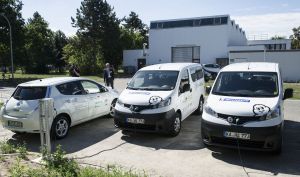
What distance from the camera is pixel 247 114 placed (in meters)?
6.71

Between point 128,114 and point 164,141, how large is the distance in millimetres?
1150

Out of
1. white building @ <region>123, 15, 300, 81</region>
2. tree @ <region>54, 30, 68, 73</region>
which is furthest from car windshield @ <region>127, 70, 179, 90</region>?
tree @ <region>54, 30, 68, 73</region>

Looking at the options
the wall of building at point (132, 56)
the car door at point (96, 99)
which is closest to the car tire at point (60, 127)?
Answer: the car door at point (96, 99)

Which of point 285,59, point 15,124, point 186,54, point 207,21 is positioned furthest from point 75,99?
point 207,21

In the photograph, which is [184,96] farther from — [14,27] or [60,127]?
[14,27]

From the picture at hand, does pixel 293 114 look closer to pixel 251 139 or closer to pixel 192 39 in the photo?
pixel 251 139

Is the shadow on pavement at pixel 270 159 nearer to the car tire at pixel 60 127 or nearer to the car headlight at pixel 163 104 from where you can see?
the car headlight at pixel 163 104

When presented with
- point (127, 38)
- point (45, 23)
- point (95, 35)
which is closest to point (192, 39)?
point (95, 35)

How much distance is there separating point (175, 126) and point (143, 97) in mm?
1156

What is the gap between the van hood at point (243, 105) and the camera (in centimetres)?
676

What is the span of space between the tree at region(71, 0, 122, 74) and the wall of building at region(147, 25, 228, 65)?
655cm

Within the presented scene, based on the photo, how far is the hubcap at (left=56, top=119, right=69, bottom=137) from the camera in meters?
8.73

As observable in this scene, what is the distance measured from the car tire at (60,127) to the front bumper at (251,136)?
12.8ft

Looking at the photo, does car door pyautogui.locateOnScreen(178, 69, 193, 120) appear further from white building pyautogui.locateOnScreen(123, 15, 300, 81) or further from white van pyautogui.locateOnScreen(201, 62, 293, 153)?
white building pyautogui.locateOnScreen(123, 15, 300, 81)
